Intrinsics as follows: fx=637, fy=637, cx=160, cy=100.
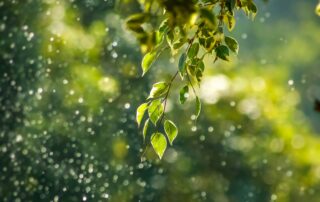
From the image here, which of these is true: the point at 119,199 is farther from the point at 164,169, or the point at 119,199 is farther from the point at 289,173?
the point at 289,173

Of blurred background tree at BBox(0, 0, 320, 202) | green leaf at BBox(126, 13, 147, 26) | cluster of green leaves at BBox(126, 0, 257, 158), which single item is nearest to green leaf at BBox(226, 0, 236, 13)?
cluster of green leaves at BBox(126, 0, 257, 158)

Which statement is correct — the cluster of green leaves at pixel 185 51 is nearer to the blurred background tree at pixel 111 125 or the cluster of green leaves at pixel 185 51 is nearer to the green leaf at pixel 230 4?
the green leaf at pixel 230 4

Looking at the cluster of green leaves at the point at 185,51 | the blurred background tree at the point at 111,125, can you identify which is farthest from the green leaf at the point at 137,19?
the blurred background tree at the point at 111,125

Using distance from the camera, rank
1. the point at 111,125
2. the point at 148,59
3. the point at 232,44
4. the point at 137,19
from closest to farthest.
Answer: the point at 137,19, the point at 148,59, the point at 232,44, the point at 111,125

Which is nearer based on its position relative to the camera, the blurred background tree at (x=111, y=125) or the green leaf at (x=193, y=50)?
the green leaf at (x=193, y=50)

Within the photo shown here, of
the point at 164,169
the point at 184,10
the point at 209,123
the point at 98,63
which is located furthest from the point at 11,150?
the point at 184,10

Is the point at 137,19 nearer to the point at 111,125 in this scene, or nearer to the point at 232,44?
the point at 232,44

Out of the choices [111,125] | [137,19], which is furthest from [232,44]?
[111,125]

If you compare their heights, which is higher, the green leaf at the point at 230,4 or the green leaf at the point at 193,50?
the green leaf at the point at 230,4

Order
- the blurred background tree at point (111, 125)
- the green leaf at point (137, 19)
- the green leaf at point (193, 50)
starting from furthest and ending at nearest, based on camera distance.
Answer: the blurred background tree at point (111, 125) < the green leaf at point (193, 50) < the green leaf at point (137, 19)
